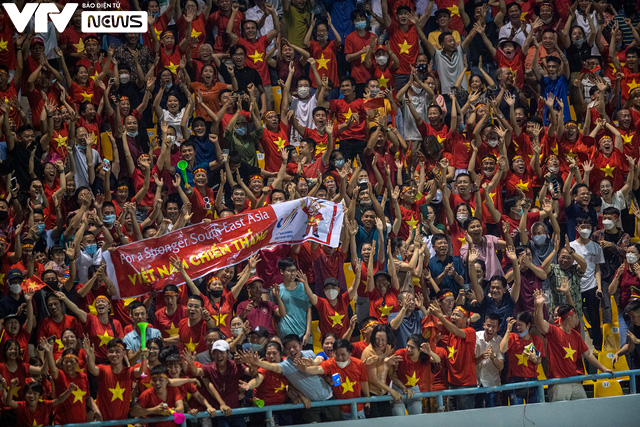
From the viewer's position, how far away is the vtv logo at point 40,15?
564 inches

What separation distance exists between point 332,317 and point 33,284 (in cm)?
339

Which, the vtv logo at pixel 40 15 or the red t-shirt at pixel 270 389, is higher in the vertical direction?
the vtv logo at pixel 40 15

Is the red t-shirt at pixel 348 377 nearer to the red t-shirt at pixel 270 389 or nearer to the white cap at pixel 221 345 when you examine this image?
the red t-shirt at pixel 270 389

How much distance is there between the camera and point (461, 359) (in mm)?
10883

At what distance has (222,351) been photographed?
33.3 feet

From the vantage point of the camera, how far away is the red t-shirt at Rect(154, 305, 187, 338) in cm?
1115

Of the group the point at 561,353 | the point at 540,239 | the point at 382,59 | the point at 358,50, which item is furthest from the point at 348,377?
the point at 358,50

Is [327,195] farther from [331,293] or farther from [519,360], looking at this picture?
[519,360]

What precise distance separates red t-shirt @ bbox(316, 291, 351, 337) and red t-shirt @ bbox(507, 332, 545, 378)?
189 cm

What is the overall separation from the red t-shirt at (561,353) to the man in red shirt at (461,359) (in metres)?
0.97

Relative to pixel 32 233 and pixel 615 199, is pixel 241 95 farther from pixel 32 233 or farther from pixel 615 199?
pixel 615 199

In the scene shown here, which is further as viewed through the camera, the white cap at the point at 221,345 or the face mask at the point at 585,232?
the face mask at the point at 585,232

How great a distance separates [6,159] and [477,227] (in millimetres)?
5999

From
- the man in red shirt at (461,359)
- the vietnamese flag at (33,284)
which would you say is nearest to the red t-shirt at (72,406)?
the vietnamese flag at (33,284)
